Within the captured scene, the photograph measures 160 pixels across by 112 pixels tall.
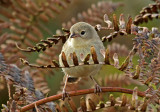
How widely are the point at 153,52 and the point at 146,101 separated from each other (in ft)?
0.81

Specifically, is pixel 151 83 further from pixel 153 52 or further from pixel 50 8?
pixel 50 8

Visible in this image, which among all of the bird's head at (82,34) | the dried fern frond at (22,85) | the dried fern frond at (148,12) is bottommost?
the dried fern frond at (22,85)

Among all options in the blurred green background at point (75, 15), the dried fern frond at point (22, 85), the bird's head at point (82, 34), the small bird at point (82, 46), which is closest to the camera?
the dried fern frond at point (22, 85)

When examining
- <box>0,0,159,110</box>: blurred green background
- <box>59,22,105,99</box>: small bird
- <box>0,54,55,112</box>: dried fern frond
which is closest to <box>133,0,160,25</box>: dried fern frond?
<box>0,0,159,110</box>: blurred green background

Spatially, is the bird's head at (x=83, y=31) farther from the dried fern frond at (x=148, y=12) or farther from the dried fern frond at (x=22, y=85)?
the dried fern frond at (x=22, y=85)

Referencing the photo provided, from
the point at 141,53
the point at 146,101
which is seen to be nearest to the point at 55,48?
the point at 141,53

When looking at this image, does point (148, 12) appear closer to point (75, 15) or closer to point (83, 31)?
point (83, 31)

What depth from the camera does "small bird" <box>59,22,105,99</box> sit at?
6.49 ft

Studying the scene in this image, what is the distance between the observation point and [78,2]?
8.86ft

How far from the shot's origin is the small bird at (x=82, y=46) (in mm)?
A: 1979

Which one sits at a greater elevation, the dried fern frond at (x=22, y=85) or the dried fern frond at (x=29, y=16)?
the dried fern frond at (x=29, y=16)

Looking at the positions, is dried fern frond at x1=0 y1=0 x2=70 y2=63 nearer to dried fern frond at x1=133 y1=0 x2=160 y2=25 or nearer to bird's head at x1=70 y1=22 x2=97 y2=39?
bird's head at x1=70 y1=22 x2=97 y2=39

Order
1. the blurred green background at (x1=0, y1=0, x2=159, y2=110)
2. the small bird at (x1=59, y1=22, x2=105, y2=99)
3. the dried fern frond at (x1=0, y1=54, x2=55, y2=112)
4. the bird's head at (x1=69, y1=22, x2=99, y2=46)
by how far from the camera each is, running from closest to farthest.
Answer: the dried fern frond at (x1=0, y1=54, x2=55, y2=112), the small bird at (x1=59, y1=22, x2=105, y2=99), the blurred green background at (x1=0, y1=0, x2=159, y2=110), the bird's head at (x1=69, y1=22, x2=99, y2=46)

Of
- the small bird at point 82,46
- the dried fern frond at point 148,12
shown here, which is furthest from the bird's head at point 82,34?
the dried fern frond at point 148,12
